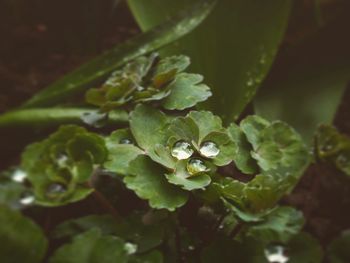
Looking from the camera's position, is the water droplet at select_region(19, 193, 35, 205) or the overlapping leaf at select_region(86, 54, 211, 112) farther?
the water droplet at select_region(19, 193, 35, 205)

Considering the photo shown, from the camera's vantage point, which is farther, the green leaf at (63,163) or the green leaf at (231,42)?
the green leaf at (231,42)

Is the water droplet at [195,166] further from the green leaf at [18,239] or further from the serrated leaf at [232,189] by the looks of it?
the green leaf at [18,239]

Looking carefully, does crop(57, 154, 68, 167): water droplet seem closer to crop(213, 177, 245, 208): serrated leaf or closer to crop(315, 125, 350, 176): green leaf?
crop(213, 177, 245, 208): serrated leaf

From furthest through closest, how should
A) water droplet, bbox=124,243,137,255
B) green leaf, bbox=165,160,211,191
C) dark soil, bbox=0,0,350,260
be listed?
dark soil, bbox=0,0,350,260, water droplet, bbox=124,243,137,255, green leaf, bbox=165,160,211,191

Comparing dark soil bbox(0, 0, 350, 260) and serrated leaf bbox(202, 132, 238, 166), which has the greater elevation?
serrated leaf bbox(202, 132, 238, 166)

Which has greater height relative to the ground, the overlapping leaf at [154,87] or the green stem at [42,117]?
the overlapping leaf at [154,87]

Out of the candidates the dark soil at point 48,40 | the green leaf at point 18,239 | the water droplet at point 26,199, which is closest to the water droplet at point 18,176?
the water droplet at point 26,199

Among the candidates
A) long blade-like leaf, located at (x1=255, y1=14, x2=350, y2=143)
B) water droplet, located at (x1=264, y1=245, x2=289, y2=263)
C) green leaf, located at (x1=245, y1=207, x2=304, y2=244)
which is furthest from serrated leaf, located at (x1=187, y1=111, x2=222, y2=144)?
long blade-like leaf, located at (x1=255, y1=14, x2=350, y2=143)
